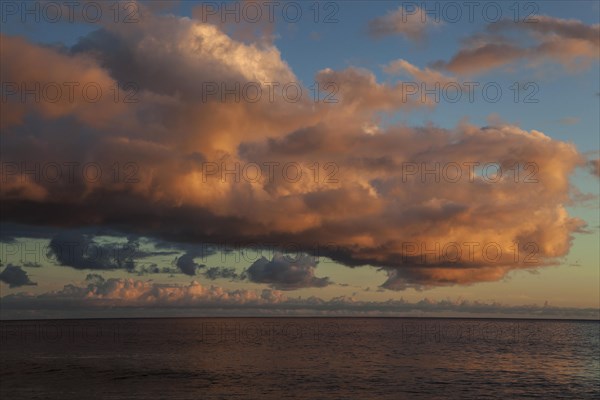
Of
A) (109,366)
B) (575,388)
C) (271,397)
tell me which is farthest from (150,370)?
(575,388)

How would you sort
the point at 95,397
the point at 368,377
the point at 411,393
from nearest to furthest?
the point at 95,397 < the point at 411,393 < the point at 368,377

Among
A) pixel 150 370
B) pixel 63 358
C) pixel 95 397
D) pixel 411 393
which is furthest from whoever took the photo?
pixel 63 358

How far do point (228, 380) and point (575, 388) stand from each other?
163 feet

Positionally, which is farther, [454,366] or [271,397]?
[454,366]

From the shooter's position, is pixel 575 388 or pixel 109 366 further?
pixel 109 366

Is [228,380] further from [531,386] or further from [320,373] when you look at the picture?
[531,386]

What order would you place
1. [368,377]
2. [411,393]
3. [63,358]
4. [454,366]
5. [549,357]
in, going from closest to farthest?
[411,393] < [368,377] < [454,366] < [63,358] < [549,357]

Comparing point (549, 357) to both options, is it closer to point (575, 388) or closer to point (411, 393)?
point (575, 388)

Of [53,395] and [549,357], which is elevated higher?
[53,395]

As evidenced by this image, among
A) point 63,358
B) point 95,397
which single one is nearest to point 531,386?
point 95,397

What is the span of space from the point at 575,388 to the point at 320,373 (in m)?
37.5

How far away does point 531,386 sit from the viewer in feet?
266

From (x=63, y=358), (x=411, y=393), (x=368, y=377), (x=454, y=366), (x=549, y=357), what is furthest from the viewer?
(x=549, y=357)

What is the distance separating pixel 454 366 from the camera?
349ft
